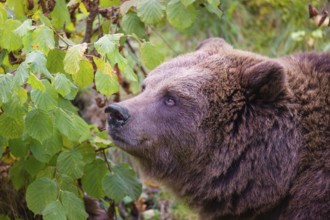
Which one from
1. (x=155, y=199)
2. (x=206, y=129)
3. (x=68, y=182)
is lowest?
(x=155, y=199)

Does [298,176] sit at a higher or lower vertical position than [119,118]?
lower

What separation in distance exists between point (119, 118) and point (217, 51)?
952 mm

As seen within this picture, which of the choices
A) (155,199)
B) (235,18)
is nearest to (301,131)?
(155,199)

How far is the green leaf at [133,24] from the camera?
4.70 m

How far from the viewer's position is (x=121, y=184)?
4719 millimetres

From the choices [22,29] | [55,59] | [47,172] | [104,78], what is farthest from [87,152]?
[22,29]

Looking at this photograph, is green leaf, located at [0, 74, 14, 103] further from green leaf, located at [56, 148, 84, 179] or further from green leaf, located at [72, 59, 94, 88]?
green leaf, located at [56, 148, 84, 179]

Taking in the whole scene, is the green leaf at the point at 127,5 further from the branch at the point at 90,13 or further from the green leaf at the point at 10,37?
the green leaf at the point at 10,37

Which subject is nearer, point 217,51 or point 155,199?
point 217,51

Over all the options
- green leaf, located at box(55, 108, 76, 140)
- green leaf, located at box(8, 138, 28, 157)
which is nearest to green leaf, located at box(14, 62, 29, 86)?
green leaf, located at box(55, 108, 76, 140)

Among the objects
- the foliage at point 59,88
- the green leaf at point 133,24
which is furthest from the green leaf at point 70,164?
the green leaf at point 133,24

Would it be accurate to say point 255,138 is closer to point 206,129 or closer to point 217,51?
point 206,129

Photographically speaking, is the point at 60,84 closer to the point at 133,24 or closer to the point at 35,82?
the point at 35,82

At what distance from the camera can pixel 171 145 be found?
4.41 m
